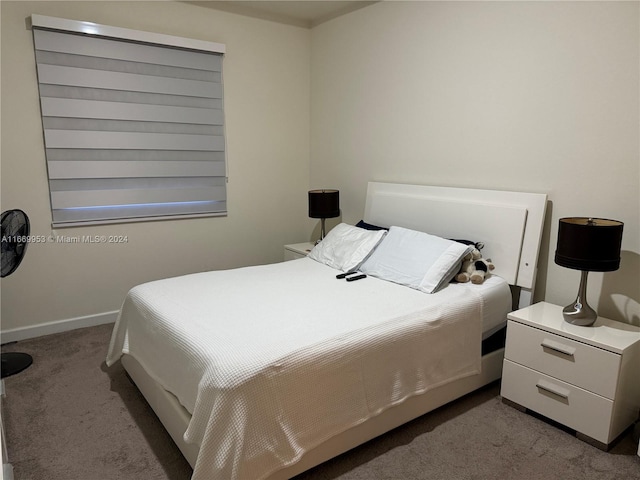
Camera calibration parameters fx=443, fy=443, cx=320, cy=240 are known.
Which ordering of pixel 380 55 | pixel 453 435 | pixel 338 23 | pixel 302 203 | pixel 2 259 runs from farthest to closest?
pixel 302 203
pixel 338 23
pixel 380 55
pixel 2 259
pixel 453 435

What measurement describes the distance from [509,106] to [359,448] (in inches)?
85.0

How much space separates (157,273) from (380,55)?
2.55 metres

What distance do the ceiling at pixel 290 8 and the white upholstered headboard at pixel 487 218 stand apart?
5.26 feet

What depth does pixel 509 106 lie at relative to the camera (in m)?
2.74

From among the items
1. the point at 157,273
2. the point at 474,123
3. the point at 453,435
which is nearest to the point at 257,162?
the point at 157,273

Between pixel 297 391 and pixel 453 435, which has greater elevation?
pixel 297 391

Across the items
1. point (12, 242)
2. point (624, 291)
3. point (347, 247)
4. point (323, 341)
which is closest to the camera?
point (323, 341)

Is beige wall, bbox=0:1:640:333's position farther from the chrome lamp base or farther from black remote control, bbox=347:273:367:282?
black remote control, bbox=347:273:367:282

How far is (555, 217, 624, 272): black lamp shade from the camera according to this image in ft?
6.72

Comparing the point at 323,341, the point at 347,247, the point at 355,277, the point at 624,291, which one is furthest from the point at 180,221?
the point at 624,291

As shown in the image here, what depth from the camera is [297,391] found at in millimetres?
1740

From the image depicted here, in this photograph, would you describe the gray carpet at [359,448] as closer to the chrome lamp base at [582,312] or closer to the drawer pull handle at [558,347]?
the drawer pull handle at [558,347]

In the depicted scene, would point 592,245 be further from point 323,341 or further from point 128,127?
point 128,127

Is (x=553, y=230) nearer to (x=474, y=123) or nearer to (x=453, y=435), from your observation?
(x=474, y=123)
